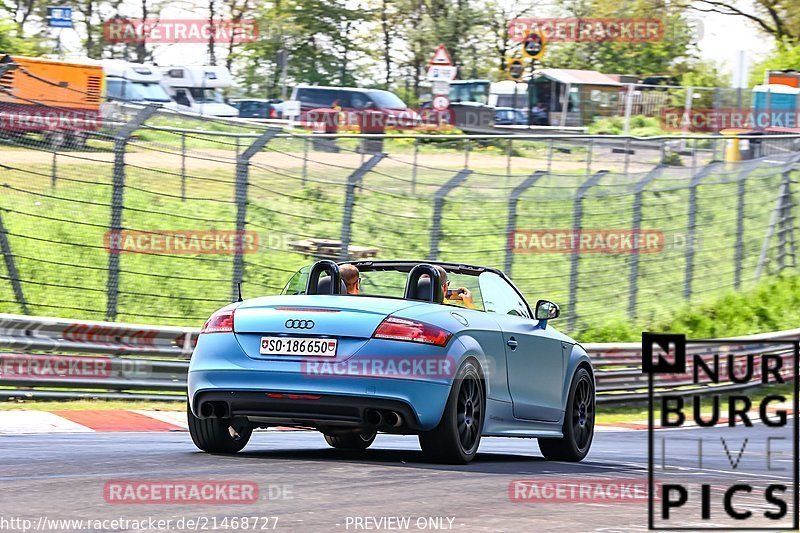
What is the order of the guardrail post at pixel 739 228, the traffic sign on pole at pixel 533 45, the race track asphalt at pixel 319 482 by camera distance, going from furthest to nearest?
the traffic sign on pole at pixel 533 45 → the guardrail post at pixel 739 228 → the race track asphalt at pixel 319 482

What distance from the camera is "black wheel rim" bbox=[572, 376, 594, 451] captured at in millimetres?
10211

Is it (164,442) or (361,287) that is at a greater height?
(361,287)

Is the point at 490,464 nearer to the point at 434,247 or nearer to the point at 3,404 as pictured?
the point at 3,404

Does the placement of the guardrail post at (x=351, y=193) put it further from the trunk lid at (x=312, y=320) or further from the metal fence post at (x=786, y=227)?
the metal fence post at (x=786, y=227)

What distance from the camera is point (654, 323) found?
20.7 metres

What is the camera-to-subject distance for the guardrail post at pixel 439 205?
54.9 feet

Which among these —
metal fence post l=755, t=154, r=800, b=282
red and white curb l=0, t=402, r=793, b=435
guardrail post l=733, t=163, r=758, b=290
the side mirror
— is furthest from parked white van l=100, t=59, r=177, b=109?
the side mirror

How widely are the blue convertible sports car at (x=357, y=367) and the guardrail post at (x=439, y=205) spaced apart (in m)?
7.68

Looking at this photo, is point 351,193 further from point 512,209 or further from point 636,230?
point 636,230

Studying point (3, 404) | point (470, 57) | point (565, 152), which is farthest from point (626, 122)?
point (3, 404)

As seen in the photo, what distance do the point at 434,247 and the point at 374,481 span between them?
1036cm

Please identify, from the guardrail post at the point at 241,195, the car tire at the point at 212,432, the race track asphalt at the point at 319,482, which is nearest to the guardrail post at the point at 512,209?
the guardrail post at the point at 241,195

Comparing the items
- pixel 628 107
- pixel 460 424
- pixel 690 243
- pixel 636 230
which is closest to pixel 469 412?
pixel 460 424

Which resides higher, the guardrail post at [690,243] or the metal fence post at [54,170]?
the metal fence post at [54,170]
